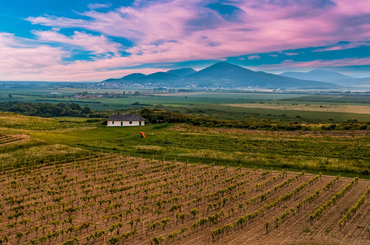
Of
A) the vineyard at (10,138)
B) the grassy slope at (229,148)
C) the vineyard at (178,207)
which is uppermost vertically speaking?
the vineyard at (10,138)

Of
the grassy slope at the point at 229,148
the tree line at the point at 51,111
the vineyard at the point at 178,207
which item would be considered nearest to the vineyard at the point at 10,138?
the grassy slope at the point at 229,148

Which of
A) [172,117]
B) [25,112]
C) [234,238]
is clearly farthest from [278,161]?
[25,112]

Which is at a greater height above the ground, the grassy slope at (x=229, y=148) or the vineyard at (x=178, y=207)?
the grassy slope at (x=229, y=148)

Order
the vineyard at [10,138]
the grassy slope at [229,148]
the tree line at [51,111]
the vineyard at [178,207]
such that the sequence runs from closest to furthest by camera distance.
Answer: the vineyard at [178,207], the grassy slope at [229,148], the vineyard at [10,138], the tree line at [51,111]

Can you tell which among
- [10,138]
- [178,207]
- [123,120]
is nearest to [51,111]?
[123,120]

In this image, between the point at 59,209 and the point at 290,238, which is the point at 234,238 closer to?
the point at 290,238

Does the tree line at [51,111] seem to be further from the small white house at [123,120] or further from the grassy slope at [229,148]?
the grassy slope at [229,148]

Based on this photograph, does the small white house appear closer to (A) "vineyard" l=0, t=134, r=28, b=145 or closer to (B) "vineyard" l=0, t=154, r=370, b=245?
(A) "vineyard" l=0, t=134, r=28, b=145

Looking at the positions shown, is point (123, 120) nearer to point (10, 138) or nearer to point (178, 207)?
point (10, 138)
